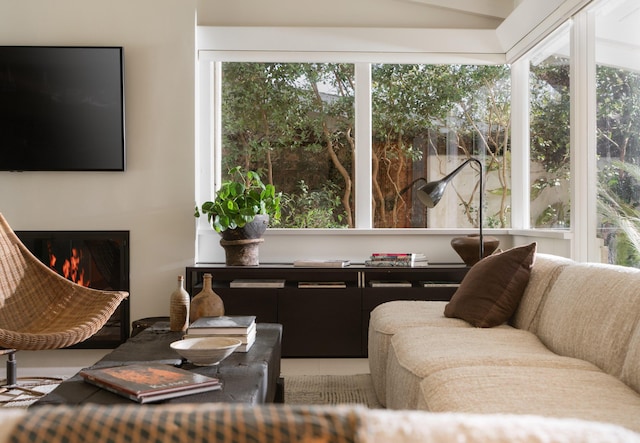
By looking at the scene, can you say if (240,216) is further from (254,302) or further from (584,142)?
(584,142)

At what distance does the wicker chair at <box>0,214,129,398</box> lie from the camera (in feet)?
10.6

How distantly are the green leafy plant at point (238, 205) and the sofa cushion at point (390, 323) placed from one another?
1.21 m

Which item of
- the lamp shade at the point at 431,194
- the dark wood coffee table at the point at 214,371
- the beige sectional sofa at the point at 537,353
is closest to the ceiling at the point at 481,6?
the lamp shade at the point at 431,194

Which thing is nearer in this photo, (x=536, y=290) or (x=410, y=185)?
(x=536, y=290)

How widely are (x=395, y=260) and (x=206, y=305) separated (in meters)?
1.82

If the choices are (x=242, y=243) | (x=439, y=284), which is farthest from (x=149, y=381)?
(x=439, y=284)

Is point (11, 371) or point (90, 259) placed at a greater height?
point (90, 259)

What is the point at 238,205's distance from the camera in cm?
443

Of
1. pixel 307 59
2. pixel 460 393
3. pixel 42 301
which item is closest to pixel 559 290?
pixel 460 393

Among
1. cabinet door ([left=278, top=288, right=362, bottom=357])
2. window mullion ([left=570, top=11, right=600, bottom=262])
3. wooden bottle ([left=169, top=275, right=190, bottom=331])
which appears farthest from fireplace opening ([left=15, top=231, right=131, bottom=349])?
window mullion ([left=570, top=11, right=600, bottom=262])

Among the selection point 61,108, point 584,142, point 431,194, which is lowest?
point 431,194

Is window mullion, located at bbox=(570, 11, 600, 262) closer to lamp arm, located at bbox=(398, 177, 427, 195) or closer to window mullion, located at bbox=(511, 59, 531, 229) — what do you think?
Answer: window mullion, located at bbox=(511, 59, 531, 229)

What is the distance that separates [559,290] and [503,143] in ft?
7.99

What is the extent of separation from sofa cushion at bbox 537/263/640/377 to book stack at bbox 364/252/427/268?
170cm
